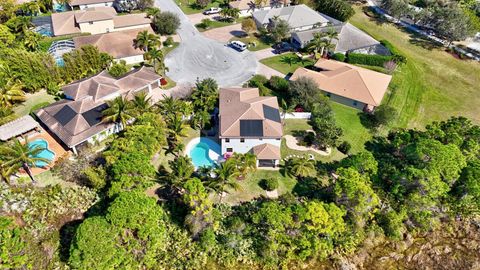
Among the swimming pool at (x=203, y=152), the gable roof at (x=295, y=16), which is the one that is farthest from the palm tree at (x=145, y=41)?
the gable roof at (x=295, y=16)

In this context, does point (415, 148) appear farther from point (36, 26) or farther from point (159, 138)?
point (36, 26)

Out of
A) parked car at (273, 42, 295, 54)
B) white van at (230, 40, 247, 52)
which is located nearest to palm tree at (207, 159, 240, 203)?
white van at (230, 40, 247, 52)

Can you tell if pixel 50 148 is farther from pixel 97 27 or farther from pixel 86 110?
pixel 97 27

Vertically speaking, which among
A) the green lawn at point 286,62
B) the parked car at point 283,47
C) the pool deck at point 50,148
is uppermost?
the parked car at point 283,47

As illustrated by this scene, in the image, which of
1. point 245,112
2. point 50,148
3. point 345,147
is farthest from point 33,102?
point 345,147

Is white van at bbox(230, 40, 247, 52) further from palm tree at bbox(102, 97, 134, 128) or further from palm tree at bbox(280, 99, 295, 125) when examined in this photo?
palm tree at bbox(102, 97, 134, 128)

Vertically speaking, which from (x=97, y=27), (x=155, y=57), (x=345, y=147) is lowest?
(x=345, y=147)

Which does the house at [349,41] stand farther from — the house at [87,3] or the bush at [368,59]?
the house at [87,3]
